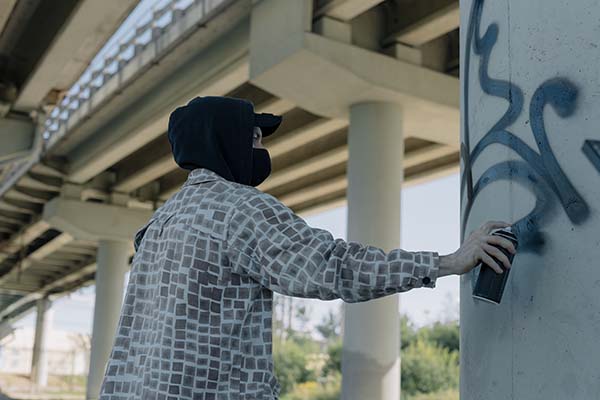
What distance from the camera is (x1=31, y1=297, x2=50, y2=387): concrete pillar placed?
2309 inches

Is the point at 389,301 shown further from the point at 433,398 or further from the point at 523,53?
the point at 433,398

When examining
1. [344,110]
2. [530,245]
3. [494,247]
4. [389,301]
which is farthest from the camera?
[344,110]

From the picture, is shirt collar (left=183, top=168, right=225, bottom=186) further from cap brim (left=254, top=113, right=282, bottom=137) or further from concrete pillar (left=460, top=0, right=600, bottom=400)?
concrete pillar (left=460, top=0, right=600, bottom=400)

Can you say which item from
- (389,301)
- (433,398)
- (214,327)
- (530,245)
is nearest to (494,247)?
(530,245)

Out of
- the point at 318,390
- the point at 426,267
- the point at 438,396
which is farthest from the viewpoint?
the point at 318,390

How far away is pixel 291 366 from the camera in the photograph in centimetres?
6284

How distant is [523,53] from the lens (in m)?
3.23

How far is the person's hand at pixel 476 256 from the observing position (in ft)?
9.44

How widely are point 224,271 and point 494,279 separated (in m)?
0.93

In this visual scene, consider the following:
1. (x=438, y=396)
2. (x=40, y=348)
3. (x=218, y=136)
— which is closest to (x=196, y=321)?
(x=218, y=136)

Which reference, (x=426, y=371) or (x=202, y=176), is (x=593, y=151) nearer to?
(x=202, y=176)

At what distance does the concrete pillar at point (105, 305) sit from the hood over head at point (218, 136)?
24.0 m

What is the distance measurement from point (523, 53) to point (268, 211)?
3.64 feet

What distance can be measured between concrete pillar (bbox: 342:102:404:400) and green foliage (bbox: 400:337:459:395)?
137 ft
